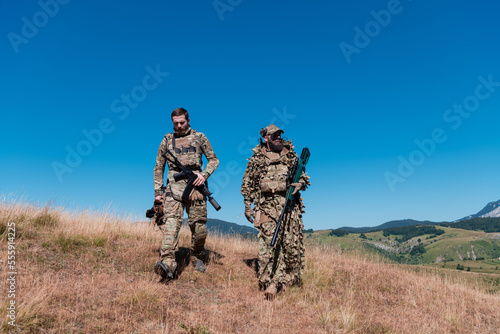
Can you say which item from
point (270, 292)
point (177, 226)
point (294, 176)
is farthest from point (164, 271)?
point (294, 176)

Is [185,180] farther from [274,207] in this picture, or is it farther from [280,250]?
[280,250]

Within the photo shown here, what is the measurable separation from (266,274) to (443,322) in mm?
3634

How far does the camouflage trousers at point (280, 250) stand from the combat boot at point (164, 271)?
1870 mm

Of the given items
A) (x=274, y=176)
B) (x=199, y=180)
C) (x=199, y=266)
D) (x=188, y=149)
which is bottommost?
(x=199, y=266)

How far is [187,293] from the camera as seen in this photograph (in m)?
5.61

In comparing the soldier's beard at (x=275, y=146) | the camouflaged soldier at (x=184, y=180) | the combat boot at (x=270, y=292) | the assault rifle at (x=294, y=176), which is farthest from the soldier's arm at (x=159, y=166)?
the combat boot at (x=270, y=292)

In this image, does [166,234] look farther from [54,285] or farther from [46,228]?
[46,228]

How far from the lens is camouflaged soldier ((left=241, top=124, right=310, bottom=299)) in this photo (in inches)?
246

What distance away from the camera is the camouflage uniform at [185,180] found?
20.4ft

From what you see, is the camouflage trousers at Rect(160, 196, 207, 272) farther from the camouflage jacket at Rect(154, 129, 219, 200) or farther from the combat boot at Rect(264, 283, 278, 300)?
the combat boot at Rect(264, 283, 278, 300)

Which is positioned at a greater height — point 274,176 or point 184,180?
point 274,176

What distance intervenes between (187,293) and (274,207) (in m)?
2.49

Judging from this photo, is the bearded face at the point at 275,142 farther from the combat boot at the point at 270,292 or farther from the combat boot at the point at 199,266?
the combat boot at the point at 199,266

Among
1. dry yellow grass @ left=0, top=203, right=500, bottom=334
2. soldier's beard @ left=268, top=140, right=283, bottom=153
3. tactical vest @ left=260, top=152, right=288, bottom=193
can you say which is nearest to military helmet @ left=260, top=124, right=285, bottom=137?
soldier's beard @ left=268, top=140, right=283, bottom=153
